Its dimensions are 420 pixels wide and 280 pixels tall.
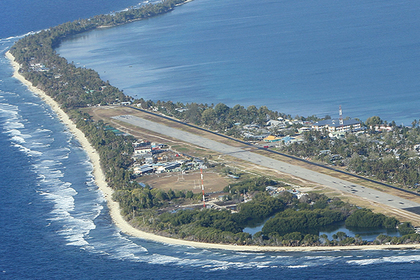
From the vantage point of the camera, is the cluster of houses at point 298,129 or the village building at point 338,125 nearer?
the cluster of houses at point 298,129

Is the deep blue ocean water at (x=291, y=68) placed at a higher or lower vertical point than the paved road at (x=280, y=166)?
higher

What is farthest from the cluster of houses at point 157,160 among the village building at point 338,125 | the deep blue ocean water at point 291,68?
the deep blue ocean water at point 291,68

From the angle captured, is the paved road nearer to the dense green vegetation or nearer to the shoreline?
the dense green vegetation

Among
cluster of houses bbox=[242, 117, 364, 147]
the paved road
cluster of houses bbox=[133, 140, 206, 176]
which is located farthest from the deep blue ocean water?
cluster of houses bbox=[133, 140, 206, 176]

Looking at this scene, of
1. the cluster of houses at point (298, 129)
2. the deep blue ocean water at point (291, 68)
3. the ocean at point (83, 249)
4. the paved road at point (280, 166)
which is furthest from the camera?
the deep blue ocean water at point (291, 68)

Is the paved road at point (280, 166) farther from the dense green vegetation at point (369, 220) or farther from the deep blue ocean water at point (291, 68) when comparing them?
the deep blue ocean water at point (291, 68)

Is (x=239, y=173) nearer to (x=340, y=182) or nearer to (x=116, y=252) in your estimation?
(x=340, y=182)

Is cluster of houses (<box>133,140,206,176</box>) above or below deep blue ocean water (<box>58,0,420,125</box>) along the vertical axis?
below

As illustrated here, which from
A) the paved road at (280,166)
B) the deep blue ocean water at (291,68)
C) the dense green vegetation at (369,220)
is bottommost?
the dense green vegetation at (369,220)

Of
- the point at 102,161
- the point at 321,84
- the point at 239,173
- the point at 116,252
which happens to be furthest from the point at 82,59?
the point at 116,252
